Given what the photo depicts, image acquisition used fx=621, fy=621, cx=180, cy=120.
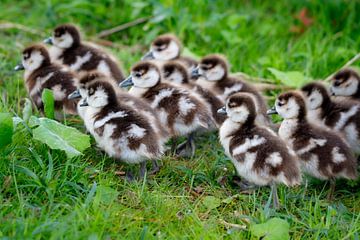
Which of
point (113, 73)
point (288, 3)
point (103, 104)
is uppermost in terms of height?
point (103, 104)

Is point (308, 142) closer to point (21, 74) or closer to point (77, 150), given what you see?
point (77, 150)

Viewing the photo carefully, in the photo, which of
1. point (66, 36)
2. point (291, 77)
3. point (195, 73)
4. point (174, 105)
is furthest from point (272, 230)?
point (66, 36)

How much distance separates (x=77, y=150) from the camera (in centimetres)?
359

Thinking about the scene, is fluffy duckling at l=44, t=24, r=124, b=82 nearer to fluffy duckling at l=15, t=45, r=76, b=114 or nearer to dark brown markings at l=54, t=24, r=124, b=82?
dark brown markings at l=54, t=24, r=124, b=82

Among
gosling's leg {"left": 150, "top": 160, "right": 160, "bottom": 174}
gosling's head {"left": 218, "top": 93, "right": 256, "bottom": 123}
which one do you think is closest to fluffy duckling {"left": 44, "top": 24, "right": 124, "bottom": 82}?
gosling's leg {"left": 150, "top": 160, "right": 160, "bottom": 174}

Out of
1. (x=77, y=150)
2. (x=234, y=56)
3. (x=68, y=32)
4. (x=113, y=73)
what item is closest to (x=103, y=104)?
(x=77, y=150)

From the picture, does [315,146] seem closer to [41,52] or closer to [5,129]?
[5,129]

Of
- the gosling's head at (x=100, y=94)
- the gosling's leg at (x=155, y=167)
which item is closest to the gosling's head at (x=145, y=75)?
the gosling's head at (x=100, y=94)

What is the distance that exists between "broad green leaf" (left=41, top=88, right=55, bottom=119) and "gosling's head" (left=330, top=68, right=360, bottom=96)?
202 cm

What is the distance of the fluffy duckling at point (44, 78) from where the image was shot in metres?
4.28

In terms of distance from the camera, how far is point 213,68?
464 cm

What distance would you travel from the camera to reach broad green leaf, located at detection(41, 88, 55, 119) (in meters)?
3.96

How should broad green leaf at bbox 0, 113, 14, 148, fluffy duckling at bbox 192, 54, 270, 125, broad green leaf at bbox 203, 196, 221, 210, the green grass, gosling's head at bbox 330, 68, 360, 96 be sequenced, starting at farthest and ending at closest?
fluffy duckling at bbox 192, 54, 270, 125 → gosling's head at bbox 330, 68, 360, 96 → broad green leaf at bbox 203, 196, 221, 210 → broad green leaf at bbox 0, 113, 14, 148 → the green grass

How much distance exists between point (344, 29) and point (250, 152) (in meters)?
2.91
